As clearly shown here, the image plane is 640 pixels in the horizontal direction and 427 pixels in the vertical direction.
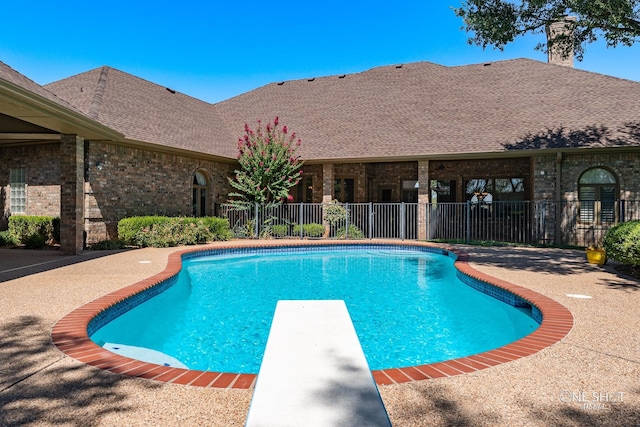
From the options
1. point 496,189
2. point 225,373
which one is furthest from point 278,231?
point 225,373

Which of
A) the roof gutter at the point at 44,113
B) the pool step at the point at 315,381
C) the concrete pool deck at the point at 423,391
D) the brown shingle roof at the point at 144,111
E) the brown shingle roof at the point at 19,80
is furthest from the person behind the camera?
the brown shingle roof at the point at 144,111

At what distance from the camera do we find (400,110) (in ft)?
63.5

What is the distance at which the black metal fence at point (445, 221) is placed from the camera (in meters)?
14.5

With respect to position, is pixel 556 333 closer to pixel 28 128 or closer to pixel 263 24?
pixel 28 128

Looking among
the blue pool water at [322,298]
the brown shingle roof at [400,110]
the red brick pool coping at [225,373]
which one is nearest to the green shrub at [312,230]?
the brown shingle roof at [400,110]

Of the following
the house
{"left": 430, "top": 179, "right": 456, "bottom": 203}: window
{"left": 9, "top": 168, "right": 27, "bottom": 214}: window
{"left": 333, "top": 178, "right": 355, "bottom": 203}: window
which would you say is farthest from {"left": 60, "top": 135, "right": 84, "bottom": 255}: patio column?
{"left": 430, "top": 179, "right": 456, "bottom": 203}: window

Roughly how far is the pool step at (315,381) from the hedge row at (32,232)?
12.3 metres

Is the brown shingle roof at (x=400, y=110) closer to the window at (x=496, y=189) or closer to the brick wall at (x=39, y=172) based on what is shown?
the brick wall at (x=39, y=172)

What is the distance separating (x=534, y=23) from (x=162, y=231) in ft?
44.4

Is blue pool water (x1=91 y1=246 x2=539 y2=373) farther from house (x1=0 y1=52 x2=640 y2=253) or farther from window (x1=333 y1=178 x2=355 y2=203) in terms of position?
window (x1=333 y1=178 x2=355 y2=203)

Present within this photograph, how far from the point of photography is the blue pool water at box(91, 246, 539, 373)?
15.9ft

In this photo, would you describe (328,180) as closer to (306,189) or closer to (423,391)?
(306,189)

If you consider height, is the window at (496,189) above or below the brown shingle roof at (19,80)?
below

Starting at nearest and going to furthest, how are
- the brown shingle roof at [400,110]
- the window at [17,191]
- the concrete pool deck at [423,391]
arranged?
1. the concrete pool deck at [423,391]
2. the window at [17,191]
3. the brown shingle roof at [400,110]
